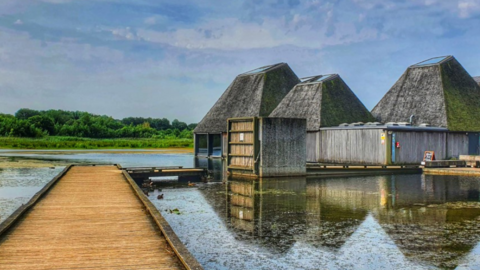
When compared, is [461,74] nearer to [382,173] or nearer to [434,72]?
[434,72]

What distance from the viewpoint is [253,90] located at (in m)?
46.9

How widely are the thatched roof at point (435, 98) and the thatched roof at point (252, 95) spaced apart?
959 cm

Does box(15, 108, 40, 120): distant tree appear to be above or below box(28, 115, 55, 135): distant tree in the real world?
above

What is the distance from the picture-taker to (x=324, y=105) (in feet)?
121

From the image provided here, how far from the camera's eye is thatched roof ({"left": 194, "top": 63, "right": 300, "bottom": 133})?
4497 centimetres

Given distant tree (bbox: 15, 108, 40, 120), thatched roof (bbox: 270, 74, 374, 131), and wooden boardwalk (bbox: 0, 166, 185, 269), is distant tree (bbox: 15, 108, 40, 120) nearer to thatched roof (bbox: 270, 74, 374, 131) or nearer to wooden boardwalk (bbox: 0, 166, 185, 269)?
thatched roof (bbox: 270, 74, 374, 131)

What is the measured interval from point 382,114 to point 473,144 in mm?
7894

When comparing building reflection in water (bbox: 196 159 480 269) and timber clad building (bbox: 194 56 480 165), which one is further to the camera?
timber clad building (bbox: 194 56 480 165)

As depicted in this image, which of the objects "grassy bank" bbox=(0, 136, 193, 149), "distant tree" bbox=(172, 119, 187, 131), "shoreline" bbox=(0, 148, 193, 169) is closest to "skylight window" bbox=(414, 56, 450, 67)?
"shoreline" bbox=(0, 148, 193, 169)

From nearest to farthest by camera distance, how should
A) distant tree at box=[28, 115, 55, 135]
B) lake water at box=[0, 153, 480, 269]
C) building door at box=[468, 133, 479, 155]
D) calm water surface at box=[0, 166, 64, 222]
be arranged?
1. lake water at box=[0, 153, 480, 269]
2. calm water surface at box=[0, 166, 64, 222]
3. building door at box=[468, 133, 479, 155]
4. distant tree at box=[28, 115, 55, 135]

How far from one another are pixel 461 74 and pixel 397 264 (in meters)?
36.1

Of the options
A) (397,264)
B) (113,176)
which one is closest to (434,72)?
(113,176)

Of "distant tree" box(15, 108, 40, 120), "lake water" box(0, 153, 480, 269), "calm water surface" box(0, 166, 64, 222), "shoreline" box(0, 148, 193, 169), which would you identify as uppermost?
"distant tree" box(15, 108, 40, 120)

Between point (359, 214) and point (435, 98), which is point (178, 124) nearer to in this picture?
point (435, 98)
